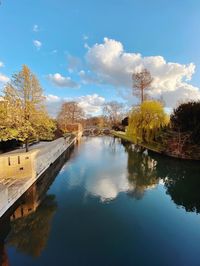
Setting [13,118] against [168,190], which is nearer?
[168,190]

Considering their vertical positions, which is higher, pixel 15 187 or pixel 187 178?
pixel 15 187

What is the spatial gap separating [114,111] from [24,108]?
4901cm

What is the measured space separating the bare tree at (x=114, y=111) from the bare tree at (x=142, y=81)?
3049cm

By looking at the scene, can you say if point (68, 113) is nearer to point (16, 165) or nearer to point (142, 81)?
point (142, 81)

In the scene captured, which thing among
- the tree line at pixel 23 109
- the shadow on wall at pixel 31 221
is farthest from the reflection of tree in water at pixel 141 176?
the tree line at pixel 23 109

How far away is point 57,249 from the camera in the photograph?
456 centimetres

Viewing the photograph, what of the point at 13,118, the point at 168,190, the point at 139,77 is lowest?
the point at 168,190

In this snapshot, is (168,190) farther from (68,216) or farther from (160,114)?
(160,114)

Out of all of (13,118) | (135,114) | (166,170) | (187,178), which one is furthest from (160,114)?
(13,118)

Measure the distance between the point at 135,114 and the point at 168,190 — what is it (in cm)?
1300

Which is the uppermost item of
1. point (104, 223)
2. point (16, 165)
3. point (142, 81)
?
point (142, 81)

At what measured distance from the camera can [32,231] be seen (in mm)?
5387

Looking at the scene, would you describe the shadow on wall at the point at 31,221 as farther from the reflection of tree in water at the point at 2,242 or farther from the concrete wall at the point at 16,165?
the concrete wall at the point at 16,165

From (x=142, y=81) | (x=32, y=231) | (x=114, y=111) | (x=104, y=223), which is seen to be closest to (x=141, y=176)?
(x=104, y=223)
